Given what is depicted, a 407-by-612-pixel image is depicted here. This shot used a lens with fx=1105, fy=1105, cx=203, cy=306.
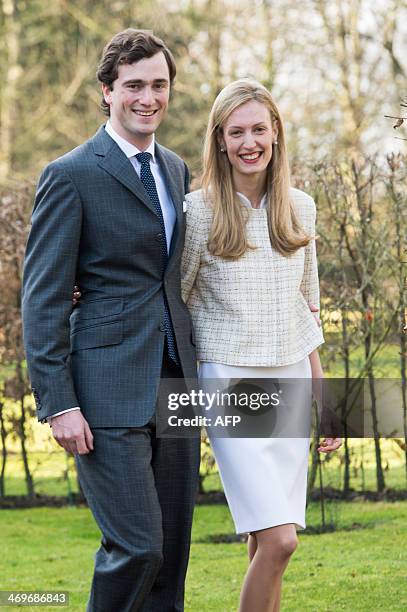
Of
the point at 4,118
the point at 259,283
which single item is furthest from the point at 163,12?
the point at 259,283

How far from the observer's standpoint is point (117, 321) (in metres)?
3.58

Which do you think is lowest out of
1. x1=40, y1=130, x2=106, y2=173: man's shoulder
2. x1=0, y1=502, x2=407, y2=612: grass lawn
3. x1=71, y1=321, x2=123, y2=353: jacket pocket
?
x1=0, y1=502, x2=407, y2=612: grass lawn

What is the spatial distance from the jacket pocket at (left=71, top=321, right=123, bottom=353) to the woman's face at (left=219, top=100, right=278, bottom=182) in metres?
0.70

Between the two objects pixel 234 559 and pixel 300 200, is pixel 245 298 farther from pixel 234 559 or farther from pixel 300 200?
pixel 234 559

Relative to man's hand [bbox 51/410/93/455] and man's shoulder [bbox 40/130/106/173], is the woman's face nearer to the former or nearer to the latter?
man's shoulder [bbox 40/130/106/173]

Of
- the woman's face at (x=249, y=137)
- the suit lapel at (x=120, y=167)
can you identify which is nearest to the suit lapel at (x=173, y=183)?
the suit lapel at (x=120, y=167)

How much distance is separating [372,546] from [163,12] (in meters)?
14.5

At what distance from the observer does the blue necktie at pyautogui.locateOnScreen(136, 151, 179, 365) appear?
3.68 m

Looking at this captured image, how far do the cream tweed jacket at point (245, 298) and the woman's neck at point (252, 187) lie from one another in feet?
0.19

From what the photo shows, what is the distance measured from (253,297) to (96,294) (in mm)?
530

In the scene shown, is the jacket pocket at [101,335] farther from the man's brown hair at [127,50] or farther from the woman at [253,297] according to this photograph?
the man's brown hair at [127,50]

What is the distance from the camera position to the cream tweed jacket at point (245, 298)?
3.71m

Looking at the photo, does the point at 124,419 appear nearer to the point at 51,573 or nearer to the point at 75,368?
the point at 75,368

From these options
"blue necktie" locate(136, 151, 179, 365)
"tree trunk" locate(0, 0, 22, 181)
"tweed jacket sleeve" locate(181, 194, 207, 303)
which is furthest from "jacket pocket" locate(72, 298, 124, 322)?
"tree trunk" locate(0, 0, 22, 181)
